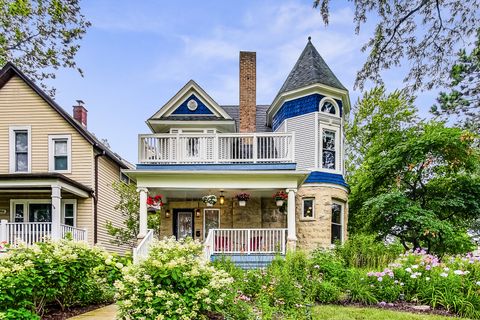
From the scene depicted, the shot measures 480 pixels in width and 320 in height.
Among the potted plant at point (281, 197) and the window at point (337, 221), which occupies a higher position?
the potted plant at point (281, 197)

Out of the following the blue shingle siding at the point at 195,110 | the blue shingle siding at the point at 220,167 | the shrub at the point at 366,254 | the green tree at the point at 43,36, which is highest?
the green tree at the point at 43,36

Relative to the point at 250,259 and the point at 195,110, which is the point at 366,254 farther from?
the point at 195,110

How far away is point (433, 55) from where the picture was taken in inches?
250

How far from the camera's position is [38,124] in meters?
15.2

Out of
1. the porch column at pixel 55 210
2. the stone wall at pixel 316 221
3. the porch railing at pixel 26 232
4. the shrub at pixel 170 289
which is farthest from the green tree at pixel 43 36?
the shrub at pixel 170 289

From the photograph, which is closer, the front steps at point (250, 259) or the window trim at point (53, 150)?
the front steps at point (250, 259)

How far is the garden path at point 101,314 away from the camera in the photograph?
6.01 m

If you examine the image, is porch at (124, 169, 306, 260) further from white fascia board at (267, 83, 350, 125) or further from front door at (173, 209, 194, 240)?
white fascia board at (267, 83, 350, 125)

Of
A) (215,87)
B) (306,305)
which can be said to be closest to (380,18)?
(306,305)

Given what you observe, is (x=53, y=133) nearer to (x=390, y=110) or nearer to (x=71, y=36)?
(x=71, y=36)

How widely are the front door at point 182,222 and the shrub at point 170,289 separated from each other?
882 centimetres

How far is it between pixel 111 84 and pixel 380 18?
36.4 ft

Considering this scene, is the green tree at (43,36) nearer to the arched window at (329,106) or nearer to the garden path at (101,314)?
the arched window at (329,106)

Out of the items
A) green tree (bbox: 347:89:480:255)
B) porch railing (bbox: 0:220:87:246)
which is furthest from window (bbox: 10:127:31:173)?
green tree (bbox: 347:89:480:255)
